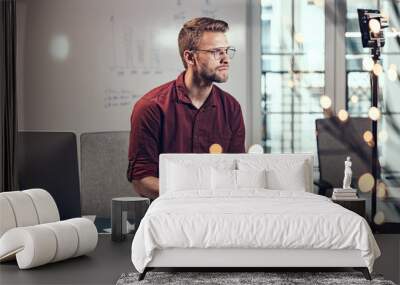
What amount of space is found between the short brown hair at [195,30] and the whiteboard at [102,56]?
5cm

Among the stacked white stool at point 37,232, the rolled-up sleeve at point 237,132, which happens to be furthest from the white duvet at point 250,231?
the rolled-up sleeve at point 237,132

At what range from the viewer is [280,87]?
7.89 metres

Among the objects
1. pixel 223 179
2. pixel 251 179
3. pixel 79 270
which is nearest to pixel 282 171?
pixel 251 179

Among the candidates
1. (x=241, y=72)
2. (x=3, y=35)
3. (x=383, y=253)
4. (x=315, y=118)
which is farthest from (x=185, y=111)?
(x=383, y=253)

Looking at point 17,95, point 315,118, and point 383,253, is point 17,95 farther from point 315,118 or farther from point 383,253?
point 383,253

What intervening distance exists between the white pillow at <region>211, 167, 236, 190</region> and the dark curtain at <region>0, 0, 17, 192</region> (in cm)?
189

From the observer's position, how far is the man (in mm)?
7859

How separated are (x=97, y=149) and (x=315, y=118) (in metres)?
2.22

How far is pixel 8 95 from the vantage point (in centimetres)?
729

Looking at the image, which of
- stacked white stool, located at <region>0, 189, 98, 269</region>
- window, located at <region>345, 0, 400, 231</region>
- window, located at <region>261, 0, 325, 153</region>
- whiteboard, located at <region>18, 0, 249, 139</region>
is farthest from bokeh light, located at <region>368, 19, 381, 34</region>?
stacked white stool, located at <region>0, 189, 98, 269</region>

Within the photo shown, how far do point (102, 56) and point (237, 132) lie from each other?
1567 millimetres

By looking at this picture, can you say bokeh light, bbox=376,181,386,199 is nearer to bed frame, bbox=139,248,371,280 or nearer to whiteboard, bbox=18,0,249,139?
whiteboard, bbox=18,0,249,139

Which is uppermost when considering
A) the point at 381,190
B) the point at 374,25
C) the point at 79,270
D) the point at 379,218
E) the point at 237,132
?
the point at 374,25

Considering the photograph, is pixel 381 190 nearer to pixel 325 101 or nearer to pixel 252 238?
pixel 325 101
